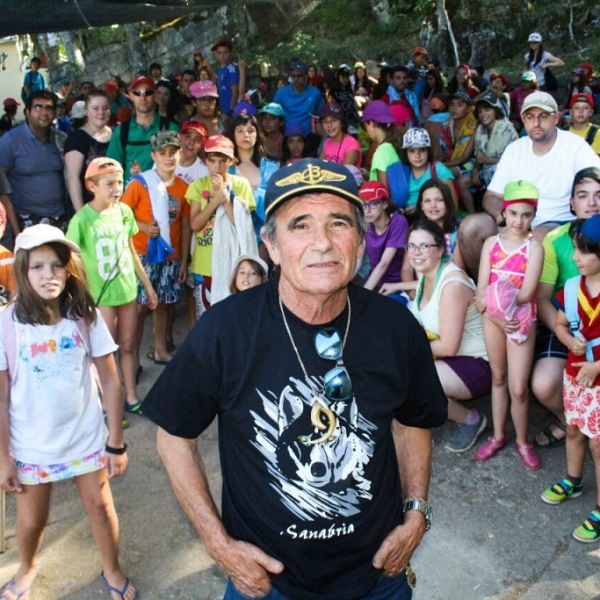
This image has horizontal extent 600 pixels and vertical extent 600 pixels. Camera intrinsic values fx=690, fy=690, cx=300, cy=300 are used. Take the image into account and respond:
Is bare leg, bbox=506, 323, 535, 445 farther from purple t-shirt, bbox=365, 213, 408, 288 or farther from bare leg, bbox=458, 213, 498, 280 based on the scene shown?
purple t-shirt, bbox=365, 213, 408, 288

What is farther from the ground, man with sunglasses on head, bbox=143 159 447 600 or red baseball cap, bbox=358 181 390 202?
red baseball cap, bbox=358 181 390 202

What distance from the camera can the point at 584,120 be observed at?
628 cm

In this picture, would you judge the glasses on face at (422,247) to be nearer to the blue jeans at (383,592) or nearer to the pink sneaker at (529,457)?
the pink sneaker at (529,457)

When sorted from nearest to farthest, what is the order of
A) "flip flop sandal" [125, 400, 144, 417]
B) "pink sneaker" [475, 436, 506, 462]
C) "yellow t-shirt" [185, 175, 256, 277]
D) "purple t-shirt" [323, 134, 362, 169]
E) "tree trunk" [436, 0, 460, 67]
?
"pink sneaker" [475, 436, 506, 462] < "flip flop sandal" [125, 400, 144, 417] < "yellow t-shirt" [185, 175, 256, 277] < "purple t-shirt" [323, 134, 362, 169] < "tree trunk" [436, 0, 460, 67]

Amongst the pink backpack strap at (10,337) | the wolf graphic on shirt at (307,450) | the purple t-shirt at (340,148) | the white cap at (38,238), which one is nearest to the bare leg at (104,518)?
the pink backpack strap at (10,337)

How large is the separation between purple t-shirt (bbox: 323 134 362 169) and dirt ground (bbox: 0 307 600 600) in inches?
134

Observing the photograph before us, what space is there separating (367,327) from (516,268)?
232 cm

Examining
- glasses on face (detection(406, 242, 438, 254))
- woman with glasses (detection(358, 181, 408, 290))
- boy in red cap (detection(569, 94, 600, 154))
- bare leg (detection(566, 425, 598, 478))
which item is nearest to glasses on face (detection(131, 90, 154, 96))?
woman with glasses (detection(358, 181, 408, 290))

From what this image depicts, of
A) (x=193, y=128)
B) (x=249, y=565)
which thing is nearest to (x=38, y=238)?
(x=249, y=565)

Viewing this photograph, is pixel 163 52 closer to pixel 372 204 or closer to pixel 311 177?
pixel 372 204

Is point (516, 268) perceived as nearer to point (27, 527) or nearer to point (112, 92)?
point (27, 527)

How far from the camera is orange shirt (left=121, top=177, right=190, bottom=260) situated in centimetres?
529

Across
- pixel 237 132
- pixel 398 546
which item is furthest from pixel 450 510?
pixel 237 132

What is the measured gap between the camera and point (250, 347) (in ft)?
6.36
